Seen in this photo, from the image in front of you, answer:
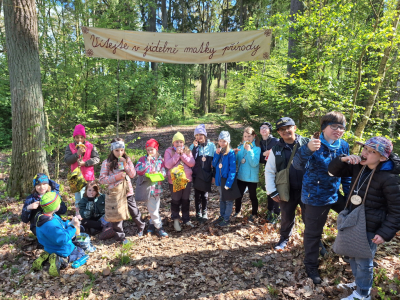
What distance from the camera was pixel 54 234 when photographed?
11.3ft

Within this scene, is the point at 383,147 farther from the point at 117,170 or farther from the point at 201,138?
the point at 117,170

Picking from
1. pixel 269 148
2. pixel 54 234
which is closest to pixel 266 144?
pixel 269 148

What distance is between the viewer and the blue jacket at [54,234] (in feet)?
11.2

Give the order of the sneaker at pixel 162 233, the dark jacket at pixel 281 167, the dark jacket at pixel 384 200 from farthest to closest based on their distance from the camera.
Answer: the sneaker at pixel 162 233 < the dark jacket at pixel 281 167 < the dark jacket at pixel 384 200

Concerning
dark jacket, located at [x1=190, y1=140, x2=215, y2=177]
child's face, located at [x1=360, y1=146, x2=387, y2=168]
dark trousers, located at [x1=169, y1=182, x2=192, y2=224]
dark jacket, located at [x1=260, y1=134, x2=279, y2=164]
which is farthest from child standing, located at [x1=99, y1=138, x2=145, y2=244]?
child's face, located at [x1=360, y1=146, x2=387, y2=168]

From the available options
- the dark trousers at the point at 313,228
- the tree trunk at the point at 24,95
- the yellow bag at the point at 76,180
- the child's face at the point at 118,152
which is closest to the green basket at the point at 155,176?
the child's face at the point at 118,152

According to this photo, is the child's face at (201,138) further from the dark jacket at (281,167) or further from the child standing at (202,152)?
the dark jacket at (281,167)

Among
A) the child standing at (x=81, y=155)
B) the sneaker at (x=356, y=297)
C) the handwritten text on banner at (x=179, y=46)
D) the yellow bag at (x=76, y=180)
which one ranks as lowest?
the sneaker at (x=356, y=297)

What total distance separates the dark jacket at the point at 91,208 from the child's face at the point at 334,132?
4.38 metres

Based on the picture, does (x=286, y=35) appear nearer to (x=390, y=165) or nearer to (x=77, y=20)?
(x=390, y=165)

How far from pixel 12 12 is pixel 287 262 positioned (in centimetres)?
726

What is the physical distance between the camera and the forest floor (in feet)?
10.00

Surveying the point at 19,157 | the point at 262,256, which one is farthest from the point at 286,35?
the point at 19,157

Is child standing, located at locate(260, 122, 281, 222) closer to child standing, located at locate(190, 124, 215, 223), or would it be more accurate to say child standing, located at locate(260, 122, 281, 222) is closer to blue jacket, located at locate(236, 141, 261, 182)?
blue jacket, located at locate(236, 141, 261, 182)
